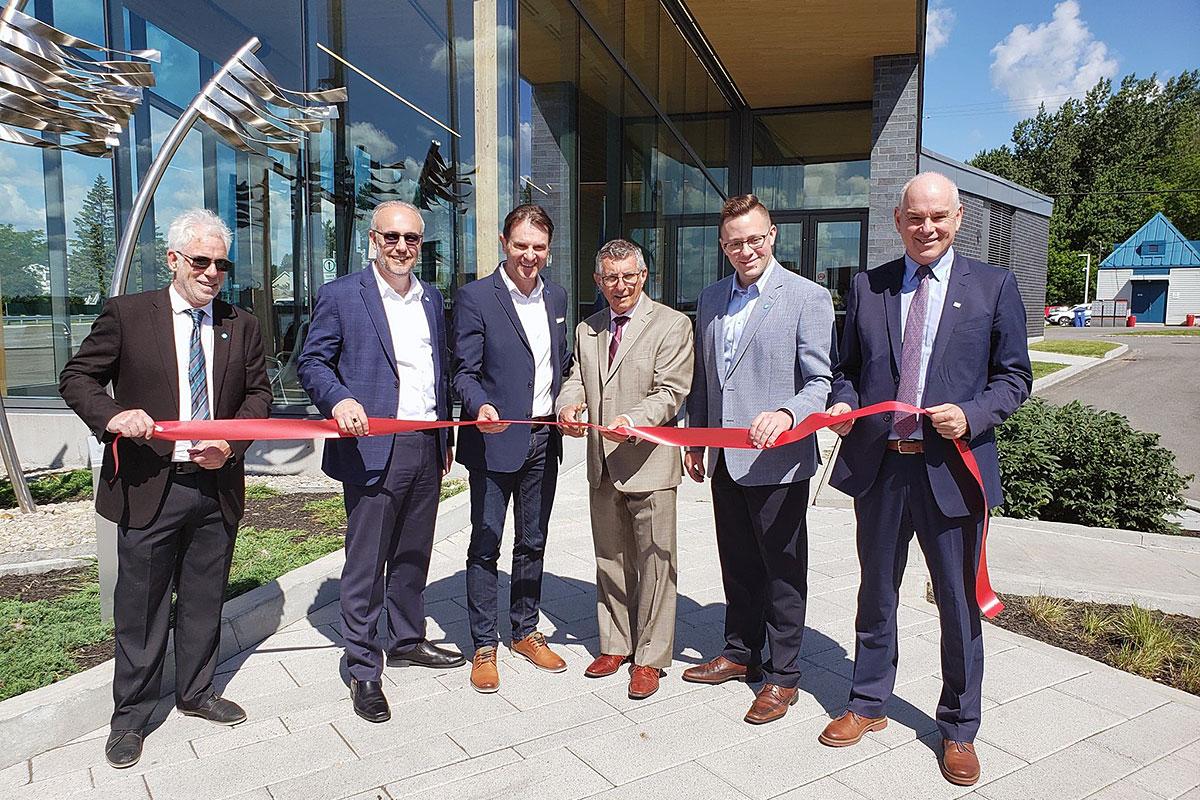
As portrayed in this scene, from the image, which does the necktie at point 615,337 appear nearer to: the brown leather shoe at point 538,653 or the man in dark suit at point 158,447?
the brown leather shoe at point 538,653

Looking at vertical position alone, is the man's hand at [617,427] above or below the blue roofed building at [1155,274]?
below

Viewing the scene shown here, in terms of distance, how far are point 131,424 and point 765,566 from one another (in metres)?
2.53

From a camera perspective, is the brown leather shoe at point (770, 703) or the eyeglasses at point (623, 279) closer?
the brown leather shoe at point (770, 703)

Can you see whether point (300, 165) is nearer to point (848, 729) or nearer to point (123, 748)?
point (123, 748)

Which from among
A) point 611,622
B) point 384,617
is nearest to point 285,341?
point 384,617

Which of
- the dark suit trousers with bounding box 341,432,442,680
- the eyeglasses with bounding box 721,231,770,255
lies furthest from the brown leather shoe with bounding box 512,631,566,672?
the eyeglasses with bounding box 721,231,770,255

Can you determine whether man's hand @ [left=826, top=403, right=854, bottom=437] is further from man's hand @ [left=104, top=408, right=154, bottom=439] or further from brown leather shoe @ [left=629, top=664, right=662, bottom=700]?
man's hand @ [left=104, top=408, right=154, bottom=439]

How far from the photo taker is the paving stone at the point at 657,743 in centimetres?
309

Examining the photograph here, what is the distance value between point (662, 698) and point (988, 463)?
1690 mm

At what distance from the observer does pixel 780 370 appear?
11.4 ft

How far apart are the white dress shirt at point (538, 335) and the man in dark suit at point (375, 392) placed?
1.34 feet

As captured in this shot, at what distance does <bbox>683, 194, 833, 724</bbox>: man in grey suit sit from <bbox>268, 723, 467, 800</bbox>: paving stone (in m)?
1.26

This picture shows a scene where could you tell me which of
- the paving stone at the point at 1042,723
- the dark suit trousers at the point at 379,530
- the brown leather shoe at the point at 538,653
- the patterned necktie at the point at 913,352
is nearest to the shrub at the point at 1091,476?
the paving stone at the point at 1042,723

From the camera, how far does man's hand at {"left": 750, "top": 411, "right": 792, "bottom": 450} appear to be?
321cm
